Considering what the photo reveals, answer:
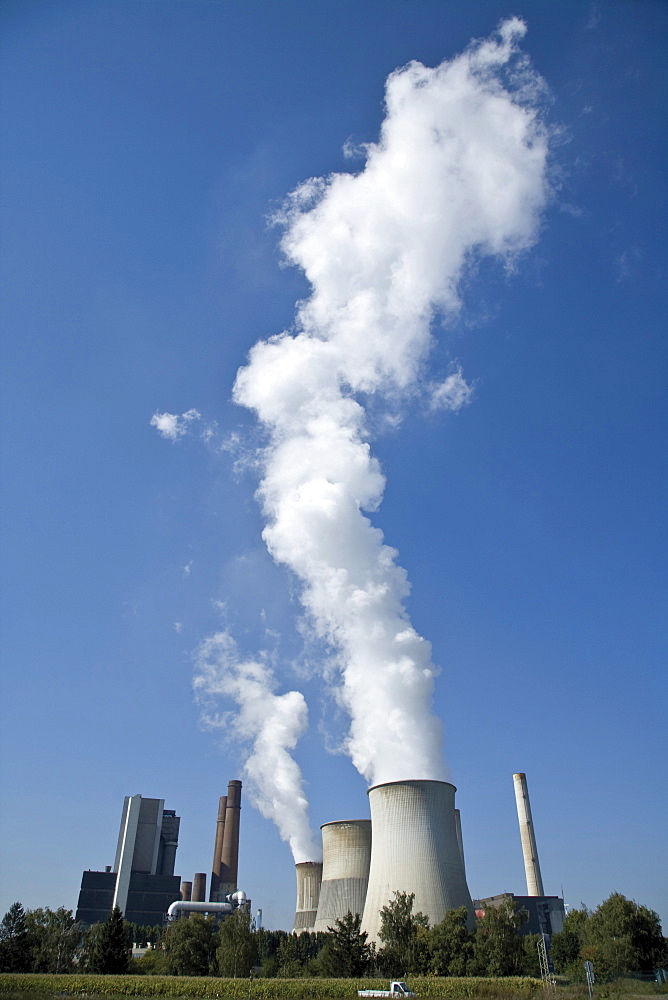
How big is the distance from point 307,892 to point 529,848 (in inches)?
635

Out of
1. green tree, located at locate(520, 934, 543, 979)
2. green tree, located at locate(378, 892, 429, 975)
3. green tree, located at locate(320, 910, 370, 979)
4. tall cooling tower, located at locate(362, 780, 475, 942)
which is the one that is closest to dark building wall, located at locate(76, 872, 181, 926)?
tall cooling tower, located at locate(362, 780, 475, 942)

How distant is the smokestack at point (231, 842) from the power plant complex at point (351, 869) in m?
0.08

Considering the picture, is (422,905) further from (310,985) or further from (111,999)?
(111,999)

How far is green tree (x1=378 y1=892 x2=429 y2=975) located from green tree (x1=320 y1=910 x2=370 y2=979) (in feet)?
3.99

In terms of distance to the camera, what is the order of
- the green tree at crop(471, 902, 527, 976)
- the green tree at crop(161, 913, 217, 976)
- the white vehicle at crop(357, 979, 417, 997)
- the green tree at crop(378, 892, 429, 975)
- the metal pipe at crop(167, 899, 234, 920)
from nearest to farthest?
the white vehicle at crop(357, 979, 417, 997), the green tree at crop(471, 902, 527, 976), the green tree at crop(378, 892, 429, 975), the green tree at crop(161, 913, 217, 976), the metal pipe at crop(167, 899, 234, 920)

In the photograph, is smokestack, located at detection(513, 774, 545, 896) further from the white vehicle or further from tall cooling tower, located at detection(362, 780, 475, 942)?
the white vehicle

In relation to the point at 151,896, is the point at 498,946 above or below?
below

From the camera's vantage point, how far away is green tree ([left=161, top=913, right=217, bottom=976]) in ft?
92.6

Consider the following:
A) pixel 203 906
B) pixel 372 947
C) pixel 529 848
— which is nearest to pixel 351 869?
pixel 372 947

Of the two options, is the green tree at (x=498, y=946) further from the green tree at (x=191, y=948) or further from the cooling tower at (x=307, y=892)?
the cooling tower at (x=307, y=892)

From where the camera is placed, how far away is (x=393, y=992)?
20797mm

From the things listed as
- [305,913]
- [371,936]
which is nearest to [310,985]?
[371,936]

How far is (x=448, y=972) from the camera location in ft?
83.6

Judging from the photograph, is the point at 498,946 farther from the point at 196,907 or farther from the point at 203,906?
the point at 196,907
